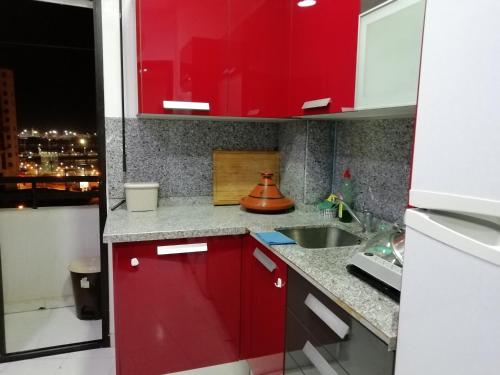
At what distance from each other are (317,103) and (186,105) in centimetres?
61

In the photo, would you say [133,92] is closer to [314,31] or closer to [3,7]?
[314,31]

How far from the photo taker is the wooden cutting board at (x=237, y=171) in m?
2.11

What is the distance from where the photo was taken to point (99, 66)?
1905mm

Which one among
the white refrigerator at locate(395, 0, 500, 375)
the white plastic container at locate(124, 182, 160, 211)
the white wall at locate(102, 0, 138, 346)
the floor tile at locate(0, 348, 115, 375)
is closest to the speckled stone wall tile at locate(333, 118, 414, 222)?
the white refrigerator at locate(395, 0, 500, 375)

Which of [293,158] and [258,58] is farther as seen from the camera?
[293,158]

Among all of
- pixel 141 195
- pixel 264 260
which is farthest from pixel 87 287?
pixel 264 260

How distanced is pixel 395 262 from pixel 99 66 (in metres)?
1.74

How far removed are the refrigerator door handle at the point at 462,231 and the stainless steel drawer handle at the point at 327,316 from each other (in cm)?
38

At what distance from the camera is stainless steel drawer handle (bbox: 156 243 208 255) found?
1.53 m

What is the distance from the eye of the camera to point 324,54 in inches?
58.6

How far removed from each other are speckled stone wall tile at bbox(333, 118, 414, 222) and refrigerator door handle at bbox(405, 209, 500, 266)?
0.92 m

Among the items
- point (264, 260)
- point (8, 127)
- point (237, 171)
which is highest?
point (8, 127)

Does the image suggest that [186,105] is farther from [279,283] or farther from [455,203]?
[455,203]

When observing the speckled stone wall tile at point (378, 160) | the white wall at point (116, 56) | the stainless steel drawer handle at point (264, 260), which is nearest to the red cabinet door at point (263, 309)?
the stainless steel drawer handle at point (264, 260)
